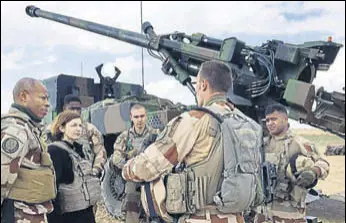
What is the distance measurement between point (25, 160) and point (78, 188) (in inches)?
31.4

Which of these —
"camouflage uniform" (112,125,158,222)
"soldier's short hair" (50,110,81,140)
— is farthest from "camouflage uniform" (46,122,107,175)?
"soldier's short hair" (50,110,81,140)

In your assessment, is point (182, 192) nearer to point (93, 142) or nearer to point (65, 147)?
point (65, 147)

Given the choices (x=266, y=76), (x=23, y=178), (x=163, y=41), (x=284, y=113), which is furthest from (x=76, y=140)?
(x=163, y=41)

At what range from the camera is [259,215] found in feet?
15.0

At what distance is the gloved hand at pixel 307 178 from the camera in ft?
14.2

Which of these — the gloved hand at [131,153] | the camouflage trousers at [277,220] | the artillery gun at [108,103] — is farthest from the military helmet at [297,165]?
the artillery gun at [108,103]

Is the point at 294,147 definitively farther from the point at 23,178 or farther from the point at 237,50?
A: the point at 237,50

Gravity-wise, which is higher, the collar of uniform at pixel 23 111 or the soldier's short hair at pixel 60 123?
the collar of uniform at pixel 23 111

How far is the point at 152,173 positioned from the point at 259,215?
2012 mm

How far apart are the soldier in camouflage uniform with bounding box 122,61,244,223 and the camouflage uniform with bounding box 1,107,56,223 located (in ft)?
2.15

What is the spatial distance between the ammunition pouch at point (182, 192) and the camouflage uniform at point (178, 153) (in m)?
0.05

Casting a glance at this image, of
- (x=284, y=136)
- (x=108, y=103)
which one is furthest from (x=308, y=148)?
(x=108, y=103)

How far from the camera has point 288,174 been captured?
449 centimetres

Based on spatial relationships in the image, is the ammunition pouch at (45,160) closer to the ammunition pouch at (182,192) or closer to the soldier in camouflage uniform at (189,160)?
the soldier in camouflage uniform at (189,160)
